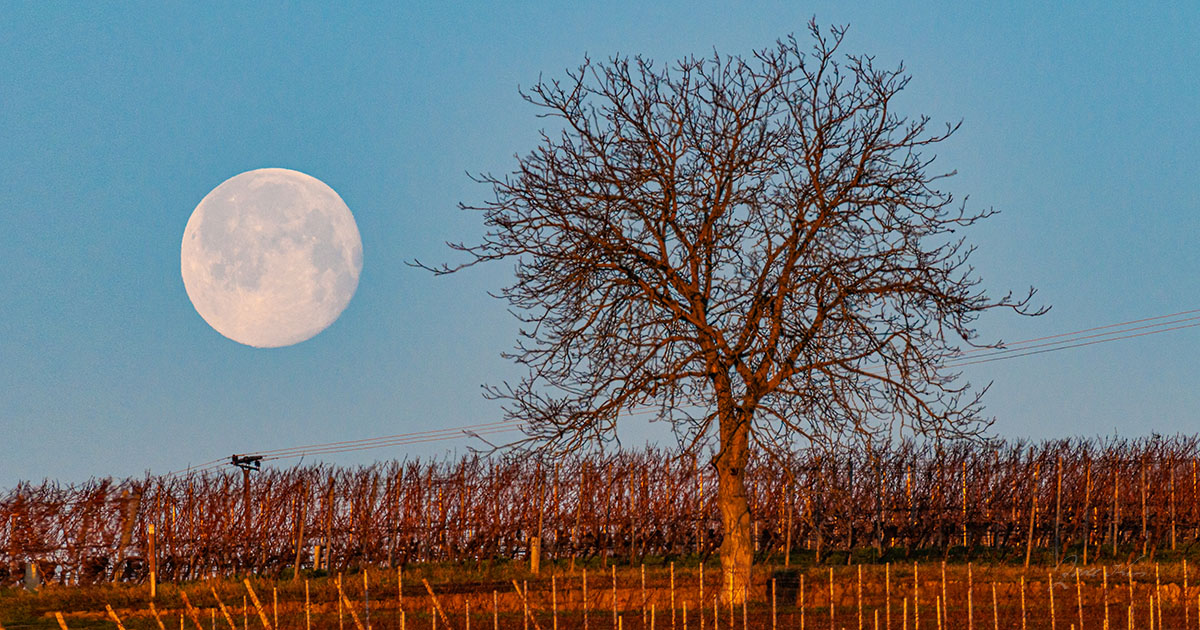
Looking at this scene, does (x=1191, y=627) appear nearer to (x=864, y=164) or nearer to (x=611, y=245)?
(x=864, y=164)

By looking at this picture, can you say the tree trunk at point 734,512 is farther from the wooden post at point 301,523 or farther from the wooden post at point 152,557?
the wooden post at point 301,523

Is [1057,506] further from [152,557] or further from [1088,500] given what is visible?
[152,557]

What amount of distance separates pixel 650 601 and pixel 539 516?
596 centimetres

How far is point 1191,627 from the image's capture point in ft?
43.0

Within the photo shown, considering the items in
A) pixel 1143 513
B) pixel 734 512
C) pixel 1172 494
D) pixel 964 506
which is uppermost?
pixel 734 512

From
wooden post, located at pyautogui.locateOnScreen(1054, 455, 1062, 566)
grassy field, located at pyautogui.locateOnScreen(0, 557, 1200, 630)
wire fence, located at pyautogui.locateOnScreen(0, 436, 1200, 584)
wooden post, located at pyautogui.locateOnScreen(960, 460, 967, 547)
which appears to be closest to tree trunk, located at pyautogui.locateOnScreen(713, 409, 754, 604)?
grassy field, located at pyautogui.locateOnScreen(0, 557, 1200, 630)

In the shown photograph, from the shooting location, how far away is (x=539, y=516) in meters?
21.2

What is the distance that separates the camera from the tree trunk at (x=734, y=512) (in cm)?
1434

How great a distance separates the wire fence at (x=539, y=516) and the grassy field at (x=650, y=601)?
240 centimetres

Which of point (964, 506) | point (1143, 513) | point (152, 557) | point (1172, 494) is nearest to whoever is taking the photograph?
point (152, 557)

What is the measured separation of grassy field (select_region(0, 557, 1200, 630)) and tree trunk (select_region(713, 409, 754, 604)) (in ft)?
1.32

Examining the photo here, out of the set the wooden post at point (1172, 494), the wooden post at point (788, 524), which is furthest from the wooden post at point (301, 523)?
the wooden post at point (1172, 494)

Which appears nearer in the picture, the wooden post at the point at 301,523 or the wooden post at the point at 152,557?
the wooden post at the point at 152,557

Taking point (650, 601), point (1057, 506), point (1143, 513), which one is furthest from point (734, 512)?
point (1143, 513)
